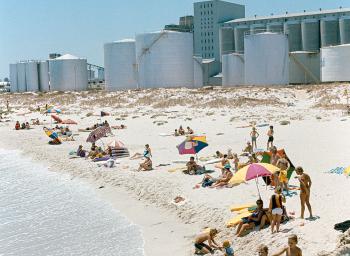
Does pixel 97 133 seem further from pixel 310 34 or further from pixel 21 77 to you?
pixel 21 77

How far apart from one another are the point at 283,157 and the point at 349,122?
16051 mm

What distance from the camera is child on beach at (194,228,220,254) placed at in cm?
1056

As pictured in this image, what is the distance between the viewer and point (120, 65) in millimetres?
74812

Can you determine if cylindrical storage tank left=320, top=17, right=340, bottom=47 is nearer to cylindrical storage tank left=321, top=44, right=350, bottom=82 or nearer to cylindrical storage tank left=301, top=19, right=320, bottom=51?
cylindrical storage tank left=301, top=19, right=320, bottom=51

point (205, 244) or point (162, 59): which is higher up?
point (162, 59)

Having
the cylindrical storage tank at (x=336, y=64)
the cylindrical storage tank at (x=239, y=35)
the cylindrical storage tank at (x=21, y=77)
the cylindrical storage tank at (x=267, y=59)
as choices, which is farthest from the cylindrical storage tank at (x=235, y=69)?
the cylindrical storage tank at (x=21, y=77)

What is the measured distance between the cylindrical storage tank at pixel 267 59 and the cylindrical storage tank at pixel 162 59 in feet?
28.2

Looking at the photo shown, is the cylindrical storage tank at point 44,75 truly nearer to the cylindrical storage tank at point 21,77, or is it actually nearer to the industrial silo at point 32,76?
the industrial silo at point 32,76

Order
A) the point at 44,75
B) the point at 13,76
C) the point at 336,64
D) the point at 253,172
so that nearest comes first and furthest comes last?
the point at 253,172 → the point at 336,64 → the point at 44,75 → the point at 13,76

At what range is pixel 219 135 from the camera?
92.0ft

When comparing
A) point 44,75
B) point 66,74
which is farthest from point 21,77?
point 66,74

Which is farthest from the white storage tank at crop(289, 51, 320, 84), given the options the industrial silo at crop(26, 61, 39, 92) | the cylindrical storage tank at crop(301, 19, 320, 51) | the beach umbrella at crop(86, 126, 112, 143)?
the beach umbrella at crop(86, 126, 112, 143)

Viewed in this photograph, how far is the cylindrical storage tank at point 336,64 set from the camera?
5950 cm

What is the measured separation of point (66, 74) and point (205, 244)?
79.6 metres
